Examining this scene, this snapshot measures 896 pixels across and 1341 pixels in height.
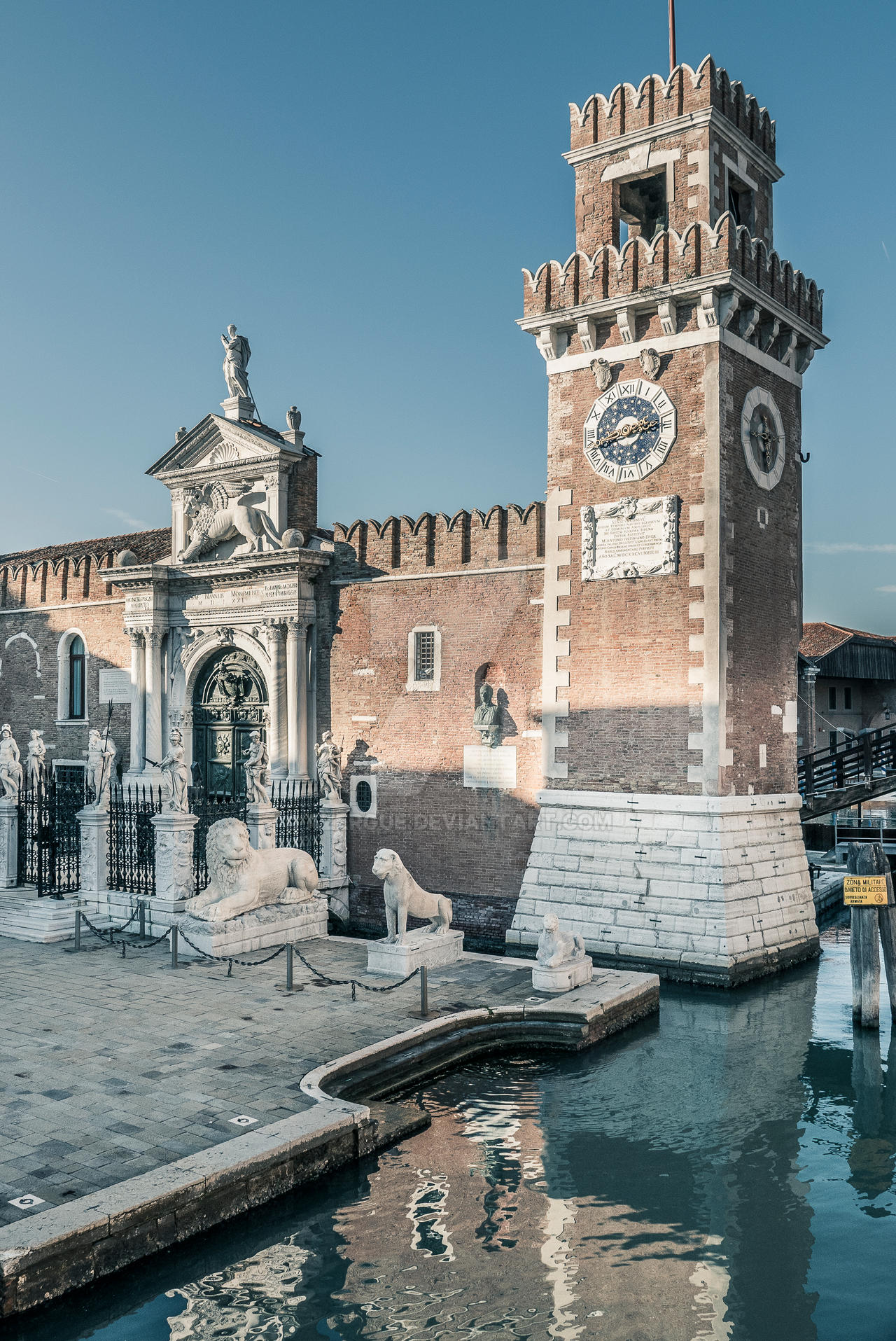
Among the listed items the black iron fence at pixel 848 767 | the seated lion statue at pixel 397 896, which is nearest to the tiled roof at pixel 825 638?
the black iron fence at pixel 848 767

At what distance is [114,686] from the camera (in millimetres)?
23844

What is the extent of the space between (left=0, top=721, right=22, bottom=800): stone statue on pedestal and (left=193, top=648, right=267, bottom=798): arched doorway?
4437mm

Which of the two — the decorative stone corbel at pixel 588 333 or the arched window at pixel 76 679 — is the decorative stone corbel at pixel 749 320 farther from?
the arched window at pixel 76 679

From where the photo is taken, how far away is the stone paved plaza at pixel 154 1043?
7.80 meters

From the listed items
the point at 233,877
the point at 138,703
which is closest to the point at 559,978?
the point at 233,877

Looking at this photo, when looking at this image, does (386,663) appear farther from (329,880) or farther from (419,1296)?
(419,1296)

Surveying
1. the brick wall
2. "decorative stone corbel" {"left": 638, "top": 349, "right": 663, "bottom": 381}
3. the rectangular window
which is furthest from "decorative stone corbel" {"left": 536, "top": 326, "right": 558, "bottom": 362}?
the rectangular window

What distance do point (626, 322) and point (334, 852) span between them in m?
10.5

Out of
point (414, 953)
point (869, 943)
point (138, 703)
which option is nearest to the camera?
point (869, 943)

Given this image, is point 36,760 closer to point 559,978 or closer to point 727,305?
point 559,978

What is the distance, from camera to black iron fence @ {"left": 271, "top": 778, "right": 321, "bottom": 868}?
62.5 feet

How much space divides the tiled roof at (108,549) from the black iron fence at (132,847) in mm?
8125

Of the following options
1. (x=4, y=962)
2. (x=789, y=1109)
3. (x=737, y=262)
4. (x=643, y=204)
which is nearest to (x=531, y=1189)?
(x=789, y=1109)

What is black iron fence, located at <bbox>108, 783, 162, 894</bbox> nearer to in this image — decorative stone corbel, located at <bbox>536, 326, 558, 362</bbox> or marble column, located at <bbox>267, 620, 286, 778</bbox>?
marble column, located at <bbox>267, 620, 286, 778</bbox>
